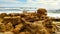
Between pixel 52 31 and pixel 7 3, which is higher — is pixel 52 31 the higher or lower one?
the lower one

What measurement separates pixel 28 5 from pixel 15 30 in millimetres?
1574

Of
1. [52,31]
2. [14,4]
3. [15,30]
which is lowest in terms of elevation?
[52,31]

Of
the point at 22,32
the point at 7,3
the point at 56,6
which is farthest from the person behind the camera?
the point at 56,6

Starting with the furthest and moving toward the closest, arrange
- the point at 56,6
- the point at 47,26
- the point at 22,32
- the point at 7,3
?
1. the point at 56,6
2. the point at 7,3
3. the point at 47,26
4. the point at 22,32

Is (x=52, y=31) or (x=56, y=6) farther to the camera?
(x=56, y=6)

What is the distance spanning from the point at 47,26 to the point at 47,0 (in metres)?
1.34

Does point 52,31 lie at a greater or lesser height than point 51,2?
lesser

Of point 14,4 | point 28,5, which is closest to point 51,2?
point 28,5

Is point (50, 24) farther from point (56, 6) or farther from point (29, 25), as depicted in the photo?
point (56, 6)

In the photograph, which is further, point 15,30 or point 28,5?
point 28,5

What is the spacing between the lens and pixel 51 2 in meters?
2.88

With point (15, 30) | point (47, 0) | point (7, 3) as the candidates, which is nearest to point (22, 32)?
point (15, 30)

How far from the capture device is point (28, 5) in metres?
2.83

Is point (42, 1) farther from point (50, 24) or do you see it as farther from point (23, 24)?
point (23, 24)
